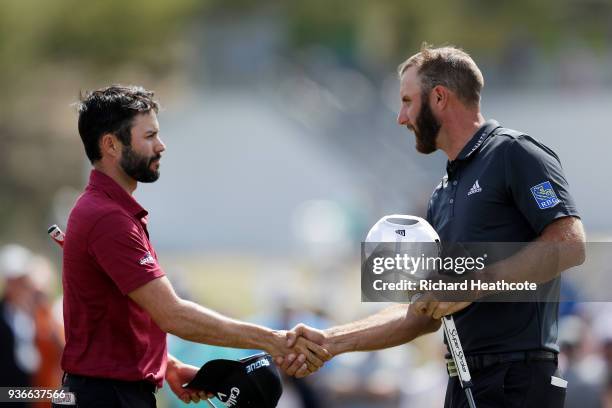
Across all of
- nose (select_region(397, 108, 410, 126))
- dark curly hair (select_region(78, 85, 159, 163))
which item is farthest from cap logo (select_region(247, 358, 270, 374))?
nose (select_region(397, 108, 410, 126))

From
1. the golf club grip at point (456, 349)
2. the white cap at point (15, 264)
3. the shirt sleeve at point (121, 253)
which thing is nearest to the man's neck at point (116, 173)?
the shirt sleeve at point (121, 253)

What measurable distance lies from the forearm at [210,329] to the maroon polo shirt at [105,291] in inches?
7.4

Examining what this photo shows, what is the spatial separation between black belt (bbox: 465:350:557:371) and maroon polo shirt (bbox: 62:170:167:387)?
5.34 feet

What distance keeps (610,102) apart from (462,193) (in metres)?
32.0


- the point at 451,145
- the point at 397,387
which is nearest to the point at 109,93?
the point at 451,145

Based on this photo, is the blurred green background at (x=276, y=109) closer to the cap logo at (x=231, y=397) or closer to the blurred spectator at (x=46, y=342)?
the blurred spectator at (x=46, y=342)

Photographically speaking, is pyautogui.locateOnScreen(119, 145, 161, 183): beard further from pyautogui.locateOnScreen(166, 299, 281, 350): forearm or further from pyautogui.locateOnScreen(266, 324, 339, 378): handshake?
pyautogui.locateOnScreen(266, 324, 339, 378): handshake

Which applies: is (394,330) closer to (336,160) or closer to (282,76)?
(336,160)

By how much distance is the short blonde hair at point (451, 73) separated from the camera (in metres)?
6.45

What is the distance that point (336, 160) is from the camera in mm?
35250

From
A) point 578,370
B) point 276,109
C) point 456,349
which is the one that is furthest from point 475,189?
point 276,109

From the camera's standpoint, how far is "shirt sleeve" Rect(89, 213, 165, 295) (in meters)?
6.04

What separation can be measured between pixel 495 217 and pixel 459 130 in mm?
583

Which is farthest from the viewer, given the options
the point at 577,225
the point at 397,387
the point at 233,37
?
the point at 233,37
